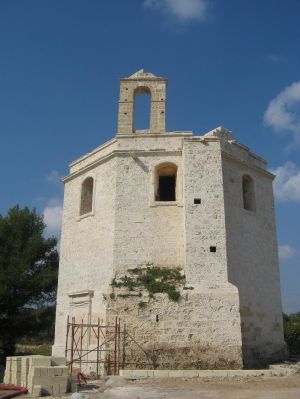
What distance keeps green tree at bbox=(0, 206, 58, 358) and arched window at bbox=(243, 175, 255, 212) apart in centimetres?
1023

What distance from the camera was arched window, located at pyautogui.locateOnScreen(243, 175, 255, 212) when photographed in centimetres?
1503

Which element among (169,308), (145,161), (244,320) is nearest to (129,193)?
(145,161)

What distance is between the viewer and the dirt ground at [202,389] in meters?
8.09

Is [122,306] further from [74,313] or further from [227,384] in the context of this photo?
[227,384]

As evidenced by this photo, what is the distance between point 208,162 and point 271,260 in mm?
4387

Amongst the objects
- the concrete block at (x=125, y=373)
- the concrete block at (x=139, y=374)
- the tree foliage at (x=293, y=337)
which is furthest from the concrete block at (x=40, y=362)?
the tree foliage at (x=293, y=337)

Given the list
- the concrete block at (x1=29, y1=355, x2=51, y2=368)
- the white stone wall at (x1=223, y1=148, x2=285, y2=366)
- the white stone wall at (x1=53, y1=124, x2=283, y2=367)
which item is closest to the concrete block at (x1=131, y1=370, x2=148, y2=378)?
the white stone wall at (x1=53, y1=124, x2=283, y2=367)

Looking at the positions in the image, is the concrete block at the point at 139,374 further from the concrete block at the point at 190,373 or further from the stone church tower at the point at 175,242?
the concrete block at the point at 190,373

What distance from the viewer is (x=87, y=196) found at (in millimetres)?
15789

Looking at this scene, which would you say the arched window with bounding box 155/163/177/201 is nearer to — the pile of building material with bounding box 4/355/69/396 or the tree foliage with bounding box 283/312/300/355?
the pile of building material with bounding box 4/355/69/396

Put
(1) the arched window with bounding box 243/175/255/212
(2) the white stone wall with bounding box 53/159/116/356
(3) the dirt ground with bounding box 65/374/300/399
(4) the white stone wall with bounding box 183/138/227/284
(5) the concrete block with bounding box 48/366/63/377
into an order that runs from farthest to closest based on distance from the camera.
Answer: (1) the arched window with bounding box 243/175/255/212 < (2) the white stone wall with bounding box 53/159/116/356 < (4) the white stone wall with bounding box 183/138/227/284 < (5) the concrete block with bounding box 48/366/63/377 < (3) the dirt ground with bounding box 65/374/300/399

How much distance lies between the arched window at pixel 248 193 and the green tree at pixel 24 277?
33.6 ft

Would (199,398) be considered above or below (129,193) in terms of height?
below

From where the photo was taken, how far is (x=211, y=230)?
1259cm
